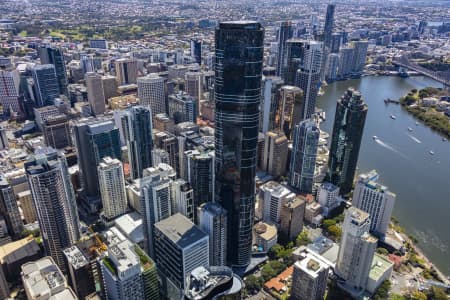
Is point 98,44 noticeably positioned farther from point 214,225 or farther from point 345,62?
point 214,225

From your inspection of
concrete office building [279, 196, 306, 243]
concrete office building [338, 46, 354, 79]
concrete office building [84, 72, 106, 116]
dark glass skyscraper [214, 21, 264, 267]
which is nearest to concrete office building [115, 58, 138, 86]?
concrete office building [84, 72, 106, 116]

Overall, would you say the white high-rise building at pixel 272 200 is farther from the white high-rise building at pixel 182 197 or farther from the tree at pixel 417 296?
the tree at pixel 417 296

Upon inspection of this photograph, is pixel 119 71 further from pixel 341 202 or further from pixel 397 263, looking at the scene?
pixel 397 263

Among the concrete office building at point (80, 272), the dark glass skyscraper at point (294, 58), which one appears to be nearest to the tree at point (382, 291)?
the concrete office building at point (80, 272)

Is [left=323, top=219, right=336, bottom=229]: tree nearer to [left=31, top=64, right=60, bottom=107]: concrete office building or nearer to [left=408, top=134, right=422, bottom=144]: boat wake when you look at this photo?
[left=408, top=134, right=422, bottom=144]: boat wake

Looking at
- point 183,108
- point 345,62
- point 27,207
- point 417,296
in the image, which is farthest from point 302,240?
point 345,62

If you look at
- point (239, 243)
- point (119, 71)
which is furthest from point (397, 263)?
point (119, 71)
